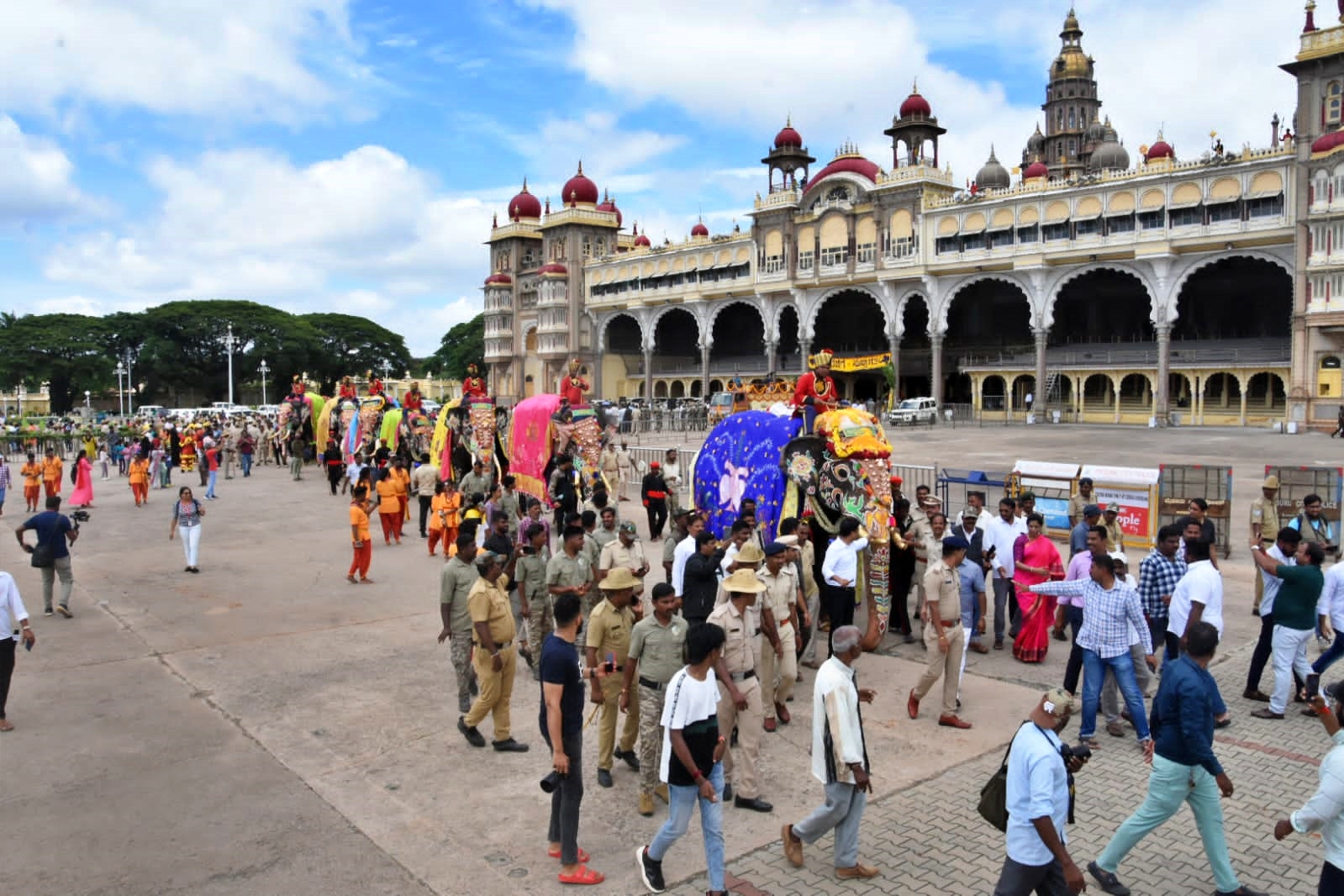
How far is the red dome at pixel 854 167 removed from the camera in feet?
149

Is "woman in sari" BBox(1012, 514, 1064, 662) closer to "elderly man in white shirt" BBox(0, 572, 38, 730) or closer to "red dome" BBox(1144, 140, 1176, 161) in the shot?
"elderly man in white shirt" BBox(0, 572, 38, 730)

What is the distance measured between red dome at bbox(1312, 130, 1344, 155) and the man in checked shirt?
1305 inches

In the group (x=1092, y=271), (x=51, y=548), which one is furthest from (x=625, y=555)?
(x=1092, y=271)

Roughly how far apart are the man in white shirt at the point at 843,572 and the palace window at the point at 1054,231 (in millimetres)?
35729

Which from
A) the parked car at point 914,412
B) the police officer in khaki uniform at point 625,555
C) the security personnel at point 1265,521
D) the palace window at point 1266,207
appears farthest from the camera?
the parked car at point 914,412

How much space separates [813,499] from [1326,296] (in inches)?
1240

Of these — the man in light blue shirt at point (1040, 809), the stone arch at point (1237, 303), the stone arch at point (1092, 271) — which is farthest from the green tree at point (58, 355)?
the man in light blue shirt at point (1040, 809)

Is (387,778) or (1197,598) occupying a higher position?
(1197,598)

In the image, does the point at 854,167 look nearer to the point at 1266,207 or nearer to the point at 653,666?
the point at 1266,207

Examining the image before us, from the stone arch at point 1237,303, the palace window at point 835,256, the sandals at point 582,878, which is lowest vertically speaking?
the sandals at point 582,878

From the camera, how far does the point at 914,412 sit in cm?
4066

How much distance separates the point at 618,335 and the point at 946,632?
188ft

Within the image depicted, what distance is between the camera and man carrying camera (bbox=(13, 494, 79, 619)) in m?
9.66

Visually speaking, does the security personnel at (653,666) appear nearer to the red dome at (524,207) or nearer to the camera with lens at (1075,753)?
the camera with lens at (1075,753)
